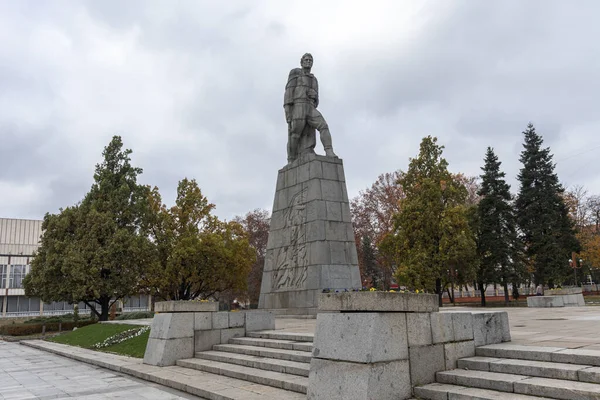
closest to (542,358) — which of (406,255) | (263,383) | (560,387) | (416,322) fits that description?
(560,387)

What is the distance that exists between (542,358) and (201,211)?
96.8 ft

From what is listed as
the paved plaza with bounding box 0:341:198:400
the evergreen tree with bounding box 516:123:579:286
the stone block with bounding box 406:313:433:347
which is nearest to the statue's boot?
the paved plaza with bounding box 0:341:198:400

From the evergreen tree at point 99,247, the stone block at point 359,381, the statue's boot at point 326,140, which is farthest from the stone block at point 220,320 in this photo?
the evergreen tree at point 99,247

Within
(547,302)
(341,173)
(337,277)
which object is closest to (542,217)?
(547,302)

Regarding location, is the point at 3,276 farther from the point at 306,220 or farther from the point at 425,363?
the point at 425,363

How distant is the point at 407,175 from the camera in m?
31.5

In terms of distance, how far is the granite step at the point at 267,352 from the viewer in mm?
7516

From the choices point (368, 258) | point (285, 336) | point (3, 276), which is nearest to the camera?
point (285, 336)

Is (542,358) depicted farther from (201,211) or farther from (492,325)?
(201,211)

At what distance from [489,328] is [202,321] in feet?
19.7

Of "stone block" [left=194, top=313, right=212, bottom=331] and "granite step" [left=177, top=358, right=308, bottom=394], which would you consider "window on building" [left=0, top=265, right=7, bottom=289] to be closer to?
"stone block" [left=194, top=313, right=212, bottom=331]

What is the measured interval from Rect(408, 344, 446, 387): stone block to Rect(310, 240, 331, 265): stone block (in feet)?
28.3

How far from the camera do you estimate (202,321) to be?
9.88m

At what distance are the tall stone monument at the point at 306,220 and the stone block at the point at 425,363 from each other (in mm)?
7924
